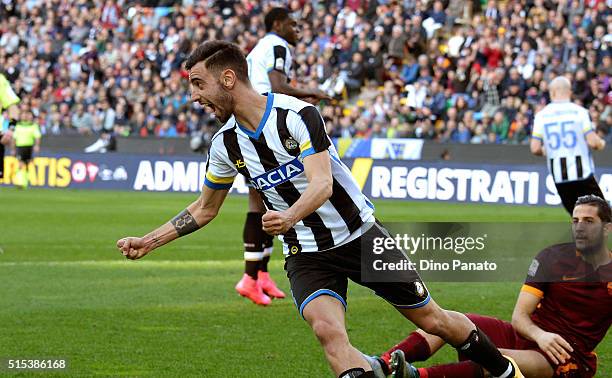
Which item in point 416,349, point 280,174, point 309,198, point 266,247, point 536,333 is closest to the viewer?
point 309,198

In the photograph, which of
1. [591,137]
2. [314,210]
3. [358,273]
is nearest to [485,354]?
[358,273]

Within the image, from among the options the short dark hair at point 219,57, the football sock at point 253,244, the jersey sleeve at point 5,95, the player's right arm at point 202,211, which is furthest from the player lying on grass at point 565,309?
the jersey sleeve at point 5,95

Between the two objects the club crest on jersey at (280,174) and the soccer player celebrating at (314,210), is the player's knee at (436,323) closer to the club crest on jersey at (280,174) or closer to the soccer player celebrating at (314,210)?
the soccer player celebrating at (314,210)

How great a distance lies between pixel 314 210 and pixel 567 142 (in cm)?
804

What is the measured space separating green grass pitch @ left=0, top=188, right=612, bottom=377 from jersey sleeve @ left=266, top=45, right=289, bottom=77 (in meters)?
1.99

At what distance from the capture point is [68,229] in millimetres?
17703

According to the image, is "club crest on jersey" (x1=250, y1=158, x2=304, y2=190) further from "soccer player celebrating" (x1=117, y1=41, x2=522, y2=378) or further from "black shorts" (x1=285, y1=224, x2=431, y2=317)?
"black shorts" (x1=285, y1=224, x2=431, y2=317)

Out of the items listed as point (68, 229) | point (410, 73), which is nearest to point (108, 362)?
point (68, 229)

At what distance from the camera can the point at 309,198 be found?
5219 millimetres

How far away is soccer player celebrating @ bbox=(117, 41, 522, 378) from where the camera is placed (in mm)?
5418

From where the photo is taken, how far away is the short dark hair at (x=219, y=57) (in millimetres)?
5504

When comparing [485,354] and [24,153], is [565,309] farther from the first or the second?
→ [24,153]

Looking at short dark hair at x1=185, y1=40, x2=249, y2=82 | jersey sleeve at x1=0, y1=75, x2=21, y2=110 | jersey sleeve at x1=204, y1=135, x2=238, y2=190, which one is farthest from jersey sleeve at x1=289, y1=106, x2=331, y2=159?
jersey sleeve at x1=0, y1=75, x2=21, y2=110

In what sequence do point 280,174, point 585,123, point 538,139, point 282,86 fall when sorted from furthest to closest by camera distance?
point 538,139 < point 585,123 < point 282,86 < point 280,174
